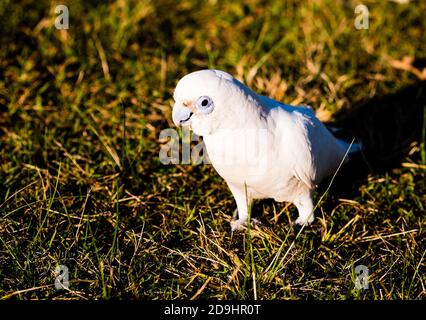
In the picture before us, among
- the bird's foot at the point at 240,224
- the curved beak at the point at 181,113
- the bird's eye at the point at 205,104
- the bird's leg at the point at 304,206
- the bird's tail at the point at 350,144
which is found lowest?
the bird's foot at the point at 240,224

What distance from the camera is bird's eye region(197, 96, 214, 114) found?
2660 mm

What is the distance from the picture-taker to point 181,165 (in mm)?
3816

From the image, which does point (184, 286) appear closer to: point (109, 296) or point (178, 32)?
point (109, 296)

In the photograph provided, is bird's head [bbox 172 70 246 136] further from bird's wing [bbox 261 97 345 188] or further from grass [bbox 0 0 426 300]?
grass [bbox 0 0 426 300]

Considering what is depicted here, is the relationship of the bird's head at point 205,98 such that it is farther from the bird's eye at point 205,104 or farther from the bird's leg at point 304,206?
the bird's leg at point 304,206

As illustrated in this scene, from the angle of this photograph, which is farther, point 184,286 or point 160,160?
point 160,160

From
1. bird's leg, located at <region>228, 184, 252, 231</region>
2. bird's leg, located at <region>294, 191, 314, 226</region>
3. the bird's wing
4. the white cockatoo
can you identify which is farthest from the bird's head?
bird's leg, located at <region>294, 191, 314, 226</region>

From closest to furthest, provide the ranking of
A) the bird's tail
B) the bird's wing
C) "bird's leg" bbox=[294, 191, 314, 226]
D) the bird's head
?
the bird's head → the bird's wing → "bird's leg" bbox=[294, 191, 314, 226] → the bird's tail

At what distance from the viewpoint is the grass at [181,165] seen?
2955 millimetres

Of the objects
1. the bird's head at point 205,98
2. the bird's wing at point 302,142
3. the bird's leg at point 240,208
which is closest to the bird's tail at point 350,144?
the bird's wing at point 302,142

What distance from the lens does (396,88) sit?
15.1 feet

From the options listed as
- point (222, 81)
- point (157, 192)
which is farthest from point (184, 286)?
point (222, 81)

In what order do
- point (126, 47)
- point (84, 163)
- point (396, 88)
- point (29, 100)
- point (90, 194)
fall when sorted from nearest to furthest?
point (90, 194), point (84, 163), point (29, 100), point (396, 88), point (126, 47)

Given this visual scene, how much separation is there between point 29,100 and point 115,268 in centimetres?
196
